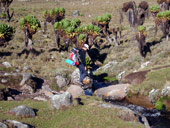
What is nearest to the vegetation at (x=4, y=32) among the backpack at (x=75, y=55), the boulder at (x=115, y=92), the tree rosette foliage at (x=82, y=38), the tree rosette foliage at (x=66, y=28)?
the tree rosette foliage at (x=66, y=28)

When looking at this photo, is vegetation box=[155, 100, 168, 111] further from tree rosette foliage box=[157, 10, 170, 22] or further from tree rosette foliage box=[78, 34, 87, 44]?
tree rosette foliage box=[157, 10, 170, 22]

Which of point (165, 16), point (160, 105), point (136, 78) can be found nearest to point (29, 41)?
point (136, 78)

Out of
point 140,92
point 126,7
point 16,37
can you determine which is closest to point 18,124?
point 140,92

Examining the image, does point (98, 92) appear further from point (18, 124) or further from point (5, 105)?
point (18, 124)

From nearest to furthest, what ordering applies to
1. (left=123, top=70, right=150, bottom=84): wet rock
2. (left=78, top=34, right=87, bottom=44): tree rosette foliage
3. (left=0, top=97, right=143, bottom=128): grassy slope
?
1. (left=0, top=97, right=143, bottom=128): grassy slope
2. (left=123, top=70, right=150, bottom=84): wet rock
3. (left=78, top=34, right=87, bottom=44): tree rosette foliage

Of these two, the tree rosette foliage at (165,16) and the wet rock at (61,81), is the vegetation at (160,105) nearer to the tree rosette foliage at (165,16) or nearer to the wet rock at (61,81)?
the wet rock at (61,81)

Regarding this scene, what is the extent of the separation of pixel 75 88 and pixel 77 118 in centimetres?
717

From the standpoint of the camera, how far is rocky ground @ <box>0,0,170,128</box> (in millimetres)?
10883

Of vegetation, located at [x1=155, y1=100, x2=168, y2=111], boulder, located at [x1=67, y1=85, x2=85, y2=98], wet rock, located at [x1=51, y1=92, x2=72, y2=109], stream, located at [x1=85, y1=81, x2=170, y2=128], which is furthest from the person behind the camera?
boulder, located at [x1=67, y1=85, x2=85, y2=98]

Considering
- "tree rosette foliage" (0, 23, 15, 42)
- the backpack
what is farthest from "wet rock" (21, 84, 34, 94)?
"tree rosette foliage" (0, 23, 15, 42)

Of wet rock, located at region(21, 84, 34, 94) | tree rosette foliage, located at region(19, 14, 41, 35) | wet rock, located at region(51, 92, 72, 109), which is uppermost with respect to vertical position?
tree rosette foliage, located at region(19, 14, 41, 35)

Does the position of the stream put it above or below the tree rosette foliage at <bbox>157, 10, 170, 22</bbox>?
below

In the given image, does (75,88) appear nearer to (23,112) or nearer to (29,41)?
(23,112)

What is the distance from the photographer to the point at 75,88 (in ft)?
58.7
